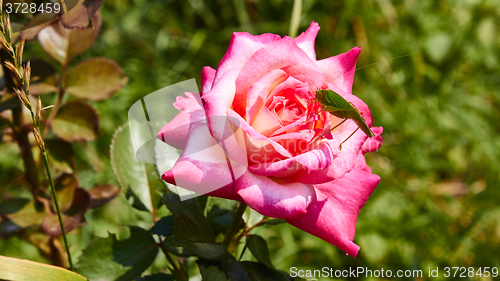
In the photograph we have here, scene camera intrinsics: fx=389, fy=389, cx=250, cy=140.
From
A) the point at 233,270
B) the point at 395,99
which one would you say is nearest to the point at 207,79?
the point at 233,270

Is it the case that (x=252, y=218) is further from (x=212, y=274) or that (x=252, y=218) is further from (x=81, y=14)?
(x=81, y=14)

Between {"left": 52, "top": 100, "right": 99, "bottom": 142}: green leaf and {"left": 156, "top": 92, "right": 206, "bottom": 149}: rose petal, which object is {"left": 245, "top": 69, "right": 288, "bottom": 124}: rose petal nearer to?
{"left": 156, "top": 92, "right": 206, "bottom": 149}: rose petal

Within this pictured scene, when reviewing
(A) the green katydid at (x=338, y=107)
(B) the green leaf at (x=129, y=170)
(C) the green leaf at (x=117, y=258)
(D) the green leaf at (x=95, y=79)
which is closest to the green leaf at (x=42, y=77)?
(D) the green leaf at (x=95, y=79)

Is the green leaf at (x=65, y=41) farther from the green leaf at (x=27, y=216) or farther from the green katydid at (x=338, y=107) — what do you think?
the green katydid at (x=338, y=107)

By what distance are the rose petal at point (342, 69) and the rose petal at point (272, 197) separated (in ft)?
0.60

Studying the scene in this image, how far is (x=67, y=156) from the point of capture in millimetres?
775

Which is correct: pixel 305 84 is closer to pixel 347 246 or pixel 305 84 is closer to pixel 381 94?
pixel 347 246

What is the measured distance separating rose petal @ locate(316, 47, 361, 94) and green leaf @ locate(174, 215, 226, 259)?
290 millimetres

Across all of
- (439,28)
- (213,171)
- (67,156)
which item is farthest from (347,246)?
(439,28)

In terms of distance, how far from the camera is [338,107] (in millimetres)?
465

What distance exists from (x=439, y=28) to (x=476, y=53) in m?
0.21

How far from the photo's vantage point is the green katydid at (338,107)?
1.53 feet

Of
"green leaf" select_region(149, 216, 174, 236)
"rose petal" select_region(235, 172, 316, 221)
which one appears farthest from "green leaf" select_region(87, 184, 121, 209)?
"rose petal" select_region(235, 172, 316, 221)

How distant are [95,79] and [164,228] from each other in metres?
0.34
